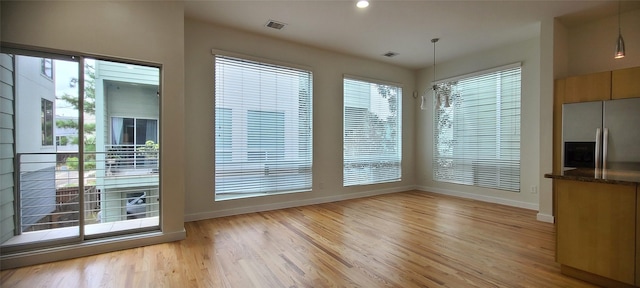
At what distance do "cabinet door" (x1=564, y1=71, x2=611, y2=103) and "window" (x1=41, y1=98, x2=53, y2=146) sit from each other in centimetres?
635

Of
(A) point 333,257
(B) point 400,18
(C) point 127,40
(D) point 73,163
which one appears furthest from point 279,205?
(B) point 400,18

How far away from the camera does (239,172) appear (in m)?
4.48

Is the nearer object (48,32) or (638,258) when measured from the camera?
(638,258)

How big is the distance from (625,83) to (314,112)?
4.25m

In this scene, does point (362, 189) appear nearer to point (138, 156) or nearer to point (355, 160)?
point (355, 160)

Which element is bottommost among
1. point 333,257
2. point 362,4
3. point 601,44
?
point 333,257

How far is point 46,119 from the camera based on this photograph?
2910 mm

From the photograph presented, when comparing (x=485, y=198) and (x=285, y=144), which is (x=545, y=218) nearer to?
(x=485, y=198)

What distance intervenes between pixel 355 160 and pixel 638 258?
13.5 ft

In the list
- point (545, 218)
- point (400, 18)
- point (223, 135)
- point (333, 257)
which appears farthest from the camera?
point (223, 135)

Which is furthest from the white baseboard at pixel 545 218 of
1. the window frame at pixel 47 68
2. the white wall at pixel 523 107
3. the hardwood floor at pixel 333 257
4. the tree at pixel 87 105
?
the window frame at pixel 47 68

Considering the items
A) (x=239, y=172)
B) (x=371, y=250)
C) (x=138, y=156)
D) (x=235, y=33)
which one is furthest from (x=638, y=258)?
(x=235, y=33)

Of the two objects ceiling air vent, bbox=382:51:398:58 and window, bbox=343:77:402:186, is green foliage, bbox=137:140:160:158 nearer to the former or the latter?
window, bbox=343:77:402:186

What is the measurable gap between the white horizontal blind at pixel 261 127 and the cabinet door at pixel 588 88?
3.89 m
